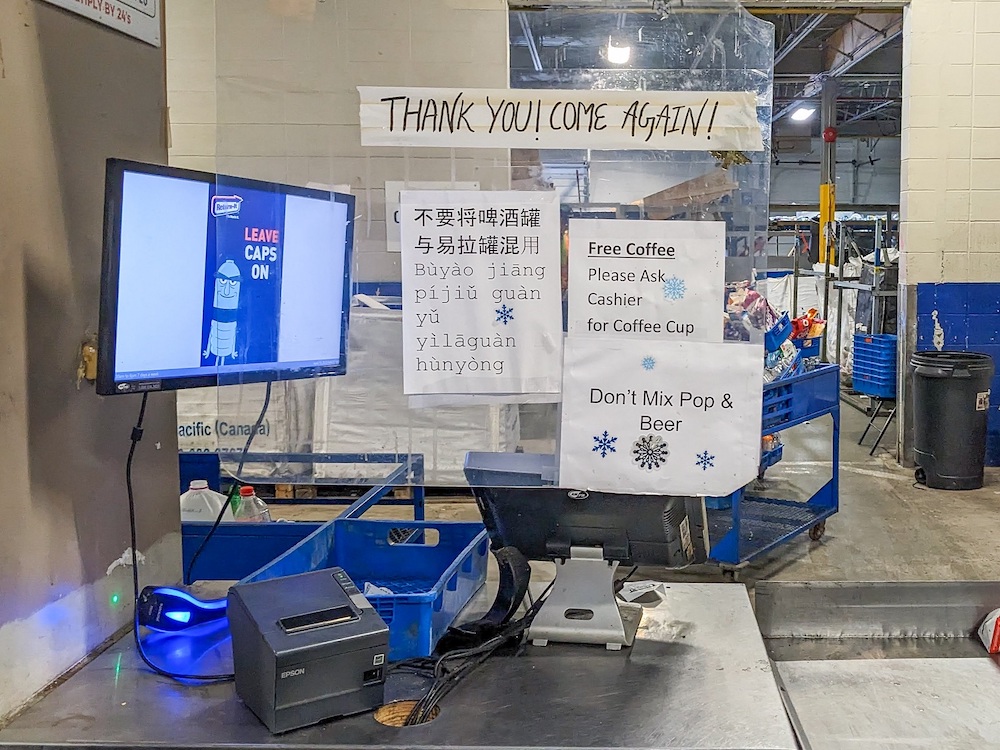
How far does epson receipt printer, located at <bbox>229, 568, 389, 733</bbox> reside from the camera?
1181mm

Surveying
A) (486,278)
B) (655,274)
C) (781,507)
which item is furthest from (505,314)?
(781,507)

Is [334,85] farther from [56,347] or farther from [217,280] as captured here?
[56,347]

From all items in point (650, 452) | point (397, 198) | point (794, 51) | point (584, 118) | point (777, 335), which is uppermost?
point (794, 51)

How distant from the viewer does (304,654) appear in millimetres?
1173

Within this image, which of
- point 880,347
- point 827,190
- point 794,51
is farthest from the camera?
point 794,51

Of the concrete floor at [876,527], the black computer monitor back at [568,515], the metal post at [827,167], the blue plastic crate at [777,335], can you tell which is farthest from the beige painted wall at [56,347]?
the metal post at [827,167]

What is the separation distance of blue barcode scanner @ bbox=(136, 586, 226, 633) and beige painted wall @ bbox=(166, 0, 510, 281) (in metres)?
0.61

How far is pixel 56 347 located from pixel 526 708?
858 millimetres

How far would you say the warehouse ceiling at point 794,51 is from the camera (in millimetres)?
1449

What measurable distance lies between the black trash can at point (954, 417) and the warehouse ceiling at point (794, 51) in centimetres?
210

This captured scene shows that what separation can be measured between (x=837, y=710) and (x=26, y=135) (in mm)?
2525

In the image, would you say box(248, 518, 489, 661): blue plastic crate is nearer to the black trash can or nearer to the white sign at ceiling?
the white sign at ceiling

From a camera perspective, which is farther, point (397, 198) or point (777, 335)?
point (777, 335)

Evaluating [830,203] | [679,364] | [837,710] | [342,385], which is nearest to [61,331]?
[342,385]
